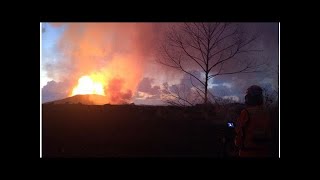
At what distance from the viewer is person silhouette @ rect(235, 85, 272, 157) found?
396 cm

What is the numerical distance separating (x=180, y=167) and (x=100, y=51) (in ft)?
4.76

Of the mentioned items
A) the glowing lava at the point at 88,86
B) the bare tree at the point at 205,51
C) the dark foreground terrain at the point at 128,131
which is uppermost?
the bare tree at the point at 205,51

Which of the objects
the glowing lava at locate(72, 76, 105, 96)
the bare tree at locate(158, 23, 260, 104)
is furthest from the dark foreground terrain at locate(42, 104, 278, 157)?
the bare tree at locate(158, 23, 260, 104)

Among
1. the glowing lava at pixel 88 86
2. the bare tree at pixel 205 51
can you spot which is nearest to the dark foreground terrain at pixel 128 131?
the glowing lava at pixel 88 86

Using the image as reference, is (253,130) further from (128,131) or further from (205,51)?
(128,131)

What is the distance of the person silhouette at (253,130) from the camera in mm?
3957

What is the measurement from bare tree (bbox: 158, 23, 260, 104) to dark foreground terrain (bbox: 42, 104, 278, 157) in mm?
260

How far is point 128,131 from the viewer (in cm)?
401

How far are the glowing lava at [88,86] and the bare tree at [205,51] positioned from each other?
0.67 m

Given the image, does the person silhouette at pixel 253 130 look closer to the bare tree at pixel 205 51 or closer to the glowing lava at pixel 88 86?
the bare tree at pixel 205 51

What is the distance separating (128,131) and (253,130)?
1278 mm
